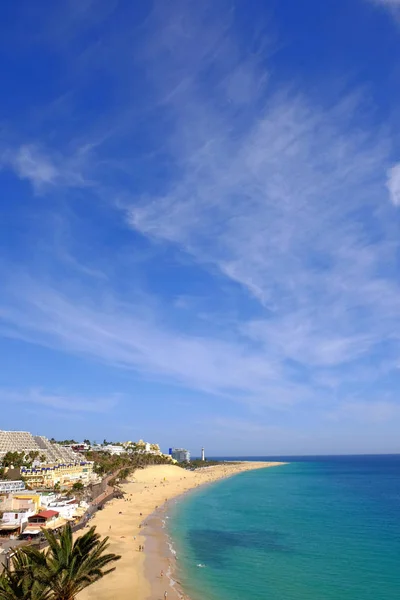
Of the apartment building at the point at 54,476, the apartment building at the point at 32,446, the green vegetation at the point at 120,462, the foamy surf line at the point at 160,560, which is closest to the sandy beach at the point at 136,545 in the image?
the foamy surf line at the point at 160,560

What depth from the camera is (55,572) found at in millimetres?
20328

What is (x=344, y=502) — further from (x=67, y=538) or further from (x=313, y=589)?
(x=67, y=538)

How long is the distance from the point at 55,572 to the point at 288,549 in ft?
122

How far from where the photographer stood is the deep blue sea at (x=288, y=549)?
36.7m

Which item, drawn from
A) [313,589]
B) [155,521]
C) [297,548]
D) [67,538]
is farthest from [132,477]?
[67,538]

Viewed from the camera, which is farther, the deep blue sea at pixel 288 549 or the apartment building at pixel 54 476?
the apartment building at pixel 54 476

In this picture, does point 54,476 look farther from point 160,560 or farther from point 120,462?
point 120,462

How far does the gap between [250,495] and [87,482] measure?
3802 cm

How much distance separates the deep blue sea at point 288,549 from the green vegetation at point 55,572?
1715 cm

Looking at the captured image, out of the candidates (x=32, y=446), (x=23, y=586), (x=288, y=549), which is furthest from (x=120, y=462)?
(x=23, y=586)

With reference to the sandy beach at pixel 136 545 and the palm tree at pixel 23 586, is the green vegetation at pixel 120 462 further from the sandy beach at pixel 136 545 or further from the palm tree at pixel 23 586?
the palm tree at pixel 23 586

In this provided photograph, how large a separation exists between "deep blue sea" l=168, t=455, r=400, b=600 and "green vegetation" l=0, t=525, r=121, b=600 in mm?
17148

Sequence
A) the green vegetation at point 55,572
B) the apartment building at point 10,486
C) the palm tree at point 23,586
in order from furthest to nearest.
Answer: the apartment building at point 10,486
the green vegetation at point 55,572
the palm tree at point 23,586

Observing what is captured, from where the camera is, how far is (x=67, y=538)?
21.7m
